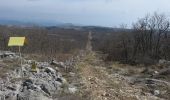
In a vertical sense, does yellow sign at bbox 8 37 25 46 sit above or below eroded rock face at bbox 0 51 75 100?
above

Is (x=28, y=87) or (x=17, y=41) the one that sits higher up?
(x=17, y=41)

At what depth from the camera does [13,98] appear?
14609mm

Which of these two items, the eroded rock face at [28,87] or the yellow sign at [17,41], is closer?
the eroded rock face at [28,87]

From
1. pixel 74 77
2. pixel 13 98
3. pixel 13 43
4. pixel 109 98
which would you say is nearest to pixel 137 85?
pixel 74 77

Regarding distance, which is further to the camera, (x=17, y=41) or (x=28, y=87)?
(x=17, y=41)

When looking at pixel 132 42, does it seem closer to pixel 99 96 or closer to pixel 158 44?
pixel 158 44

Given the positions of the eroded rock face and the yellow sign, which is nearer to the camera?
the eroded rock face

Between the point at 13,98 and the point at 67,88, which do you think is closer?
the point at 13,98

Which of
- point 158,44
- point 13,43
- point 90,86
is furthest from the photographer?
point 158,44

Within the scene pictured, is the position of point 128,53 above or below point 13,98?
below

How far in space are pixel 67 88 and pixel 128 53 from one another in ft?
162

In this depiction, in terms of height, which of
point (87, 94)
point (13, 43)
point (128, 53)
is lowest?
point (128, 53)

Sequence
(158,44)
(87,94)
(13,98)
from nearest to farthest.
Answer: (13,98) → (87,94) → (158,44)

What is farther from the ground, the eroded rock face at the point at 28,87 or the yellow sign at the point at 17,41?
the yellow sign at the point at 17,41
